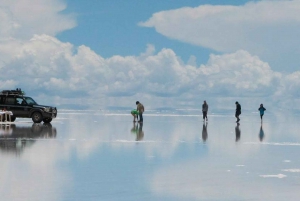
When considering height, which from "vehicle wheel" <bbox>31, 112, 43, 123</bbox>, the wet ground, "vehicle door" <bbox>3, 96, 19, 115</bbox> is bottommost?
the wet ground

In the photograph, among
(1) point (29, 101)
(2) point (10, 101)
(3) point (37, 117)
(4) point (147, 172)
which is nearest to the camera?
(4) point (147, 172)

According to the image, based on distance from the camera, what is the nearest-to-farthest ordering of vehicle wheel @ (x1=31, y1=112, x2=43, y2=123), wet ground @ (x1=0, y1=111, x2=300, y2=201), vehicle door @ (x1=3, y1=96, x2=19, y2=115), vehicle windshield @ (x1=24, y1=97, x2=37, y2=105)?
wet ground @ (x1=0, y1=111, x2=300, y2=201) → vehicle wheel @ (x1=31, y1=112, x2=43, y2=123) → vehicle door @ (x1=3, y1=96, x2=19, y2=115) → vehicle windshield @ (x1=24, y1=97, x2=37, y2=105)

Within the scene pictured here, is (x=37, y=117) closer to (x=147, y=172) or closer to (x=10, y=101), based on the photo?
(x=10, y=101)

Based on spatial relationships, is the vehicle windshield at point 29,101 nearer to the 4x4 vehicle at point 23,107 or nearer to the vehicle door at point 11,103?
the 4x4 vehicle at point 23,107

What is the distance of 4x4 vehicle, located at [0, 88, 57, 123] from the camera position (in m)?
40.3

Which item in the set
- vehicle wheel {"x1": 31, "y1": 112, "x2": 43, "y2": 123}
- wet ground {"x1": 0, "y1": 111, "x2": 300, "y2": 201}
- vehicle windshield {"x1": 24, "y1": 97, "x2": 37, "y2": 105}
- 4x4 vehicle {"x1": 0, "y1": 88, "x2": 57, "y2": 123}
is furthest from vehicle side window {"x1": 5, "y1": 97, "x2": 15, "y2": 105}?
wet ground {"x1": 0, "y1": 111, "x2": 300, "y2": 201}

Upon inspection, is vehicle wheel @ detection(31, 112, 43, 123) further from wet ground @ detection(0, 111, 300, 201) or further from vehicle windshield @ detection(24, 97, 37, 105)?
wet ground @ detection(0, 111, 300, 201)

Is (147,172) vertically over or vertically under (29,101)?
under

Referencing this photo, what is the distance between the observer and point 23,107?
40.5m

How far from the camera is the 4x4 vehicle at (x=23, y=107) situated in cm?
4031

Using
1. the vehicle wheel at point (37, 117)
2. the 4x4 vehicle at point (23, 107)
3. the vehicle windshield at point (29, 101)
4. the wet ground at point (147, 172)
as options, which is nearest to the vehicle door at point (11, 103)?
the 4x4 vehicle at point (23, 107)

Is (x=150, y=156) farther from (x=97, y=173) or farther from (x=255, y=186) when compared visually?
(x=255, y=186)

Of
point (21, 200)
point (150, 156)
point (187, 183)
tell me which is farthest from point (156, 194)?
point (150, 156)

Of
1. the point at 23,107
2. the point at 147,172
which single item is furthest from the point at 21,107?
the point at 147,172
